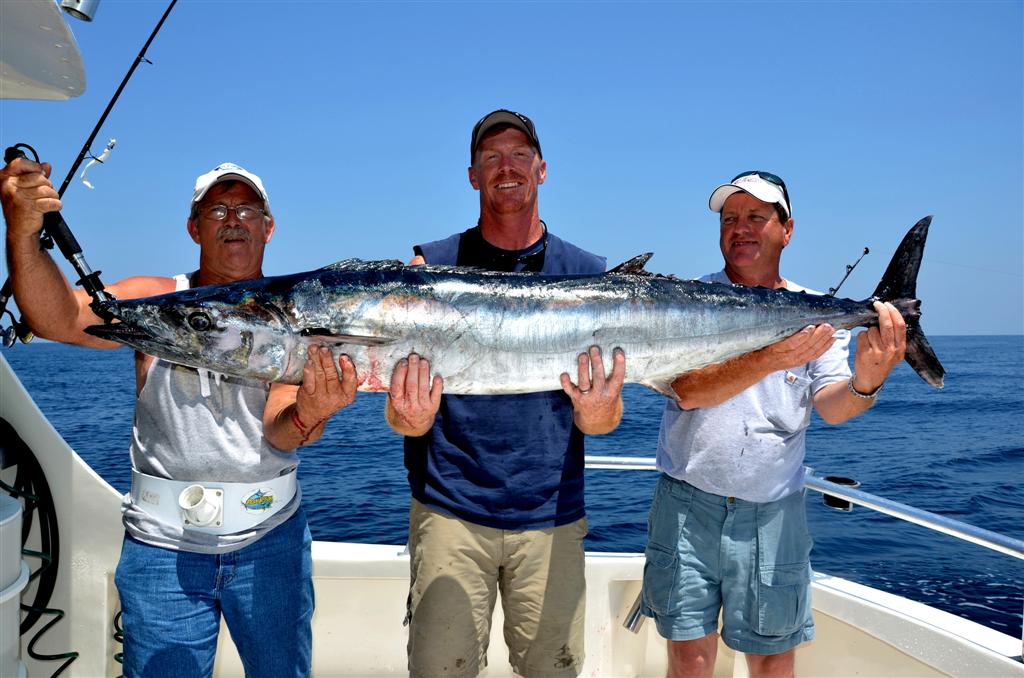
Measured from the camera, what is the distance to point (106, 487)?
385 cm

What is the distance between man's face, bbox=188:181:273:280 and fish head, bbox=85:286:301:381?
29 cm

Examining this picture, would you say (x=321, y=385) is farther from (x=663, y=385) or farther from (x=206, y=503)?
(x=663, y=385)

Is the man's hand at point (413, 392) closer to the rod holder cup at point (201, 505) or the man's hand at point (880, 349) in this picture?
the rod holder cup at point (201, 505)

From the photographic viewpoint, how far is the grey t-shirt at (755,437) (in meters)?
3.32

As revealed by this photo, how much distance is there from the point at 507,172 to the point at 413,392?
1.16 meters

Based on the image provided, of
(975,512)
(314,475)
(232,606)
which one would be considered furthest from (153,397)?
(975,512)

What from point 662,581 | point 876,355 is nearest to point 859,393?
point 876,355

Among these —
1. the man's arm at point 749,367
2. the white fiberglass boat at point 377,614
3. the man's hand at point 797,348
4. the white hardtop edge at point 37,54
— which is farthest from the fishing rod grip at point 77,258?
the man's hand at point 797,348

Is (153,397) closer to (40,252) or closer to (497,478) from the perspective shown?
(40,252)

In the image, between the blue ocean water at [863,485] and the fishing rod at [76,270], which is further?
the blue ocean water at [863,485]

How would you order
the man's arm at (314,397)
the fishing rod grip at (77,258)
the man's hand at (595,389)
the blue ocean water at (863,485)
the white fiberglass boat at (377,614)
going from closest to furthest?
the fishing rod grip at (77,258)
the man's arm at (314,397)
the man's hand at (595,389)
the white fiberglass boat at (377,614)
the blue ocean water at (863,485)

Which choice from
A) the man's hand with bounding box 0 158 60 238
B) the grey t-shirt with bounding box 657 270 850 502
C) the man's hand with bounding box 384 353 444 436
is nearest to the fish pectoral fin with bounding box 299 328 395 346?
the man's hand with bounding box 384 353 444 436

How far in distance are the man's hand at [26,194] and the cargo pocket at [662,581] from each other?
3.02m

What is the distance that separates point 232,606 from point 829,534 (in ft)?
35.8
